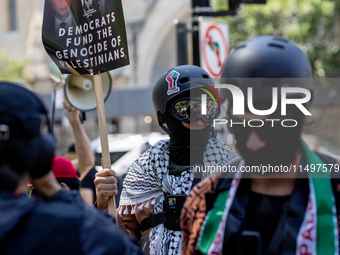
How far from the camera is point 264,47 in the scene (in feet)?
5.89

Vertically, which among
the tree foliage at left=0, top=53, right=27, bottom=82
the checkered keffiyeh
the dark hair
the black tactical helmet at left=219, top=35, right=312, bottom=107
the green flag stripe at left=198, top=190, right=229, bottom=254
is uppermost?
the black tactical helmet at left=219, top=35, right=312, bottom=107

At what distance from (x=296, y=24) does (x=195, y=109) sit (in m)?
14.4

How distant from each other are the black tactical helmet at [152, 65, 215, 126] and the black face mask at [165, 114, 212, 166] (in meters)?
0.17

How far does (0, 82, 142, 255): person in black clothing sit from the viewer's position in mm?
1362

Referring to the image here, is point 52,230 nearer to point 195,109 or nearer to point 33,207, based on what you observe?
point 33,207

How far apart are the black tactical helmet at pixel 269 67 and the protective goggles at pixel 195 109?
0.83m

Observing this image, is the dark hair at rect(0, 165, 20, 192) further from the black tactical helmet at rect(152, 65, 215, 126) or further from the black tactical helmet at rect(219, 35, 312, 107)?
the black tactical helmet at rect(152, 65, 215, 126)

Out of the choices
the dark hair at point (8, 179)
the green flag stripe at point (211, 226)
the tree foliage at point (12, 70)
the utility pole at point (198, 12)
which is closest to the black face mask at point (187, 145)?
the green flag stripe at point (211, 226)

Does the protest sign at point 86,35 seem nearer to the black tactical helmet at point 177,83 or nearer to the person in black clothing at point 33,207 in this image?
the black tactical helmet at point 177,83

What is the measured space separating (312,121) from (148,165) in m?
1.06

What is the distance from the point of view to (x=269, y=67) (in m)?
1.75

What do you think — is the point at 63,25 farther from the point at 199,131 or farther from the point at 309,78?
the point at 309,78

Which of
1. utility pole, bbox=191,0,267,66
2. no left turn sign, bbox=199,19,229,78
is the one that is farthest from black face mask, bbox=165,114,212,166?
utility pole, bbox=191,0,267,66

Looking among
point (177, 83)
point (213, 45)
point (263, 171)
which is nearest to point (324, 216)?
point (263, 171)
